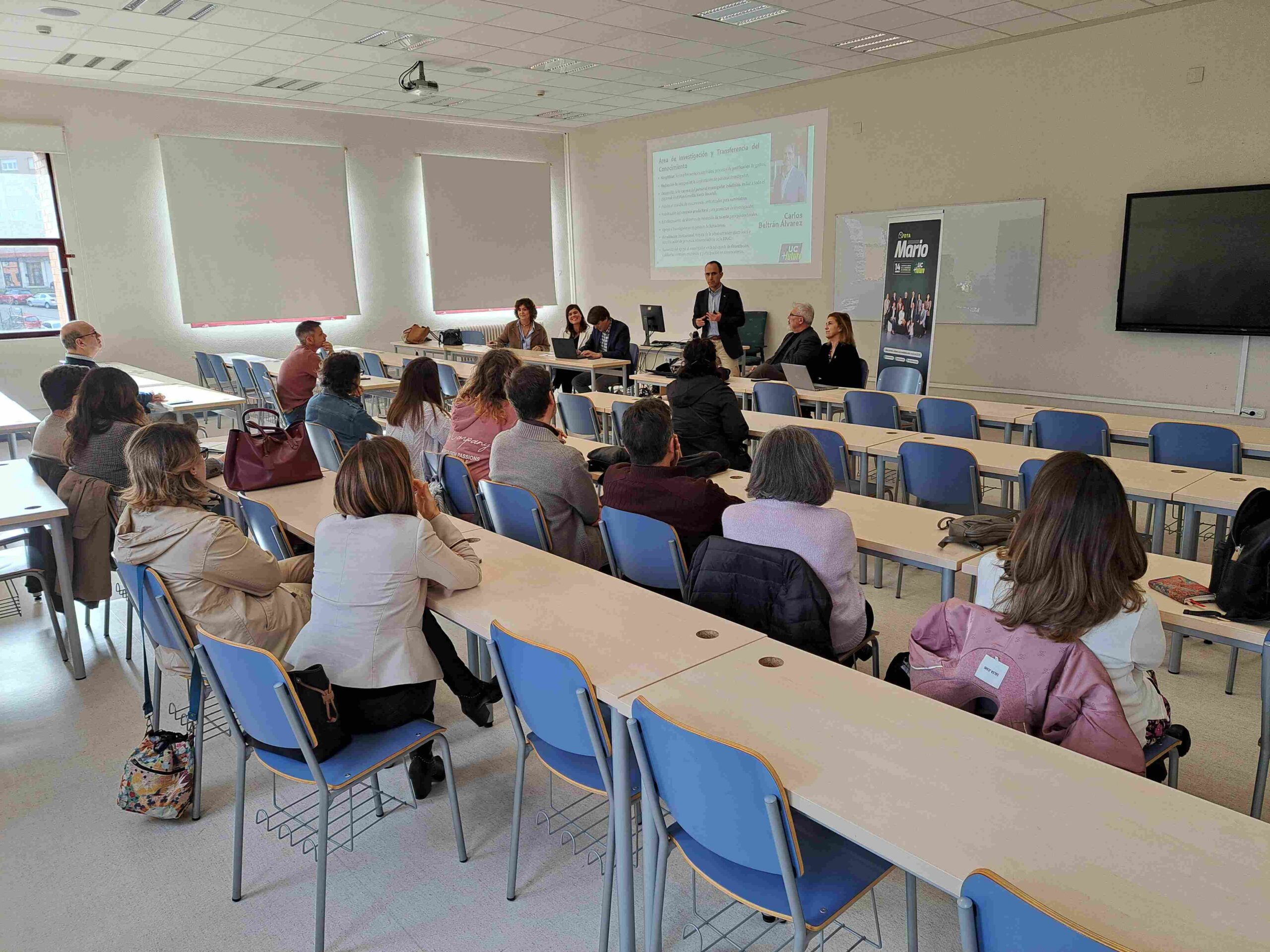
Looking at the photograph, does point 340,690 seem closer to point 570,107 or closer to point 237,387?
point 237,387

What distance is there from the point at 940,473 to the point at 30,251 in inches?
379

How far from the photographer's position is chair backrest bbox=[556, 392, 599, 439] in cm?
623

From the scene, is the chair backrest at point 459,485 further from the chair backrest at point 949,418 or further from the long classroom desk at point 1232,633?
the chair backrest at point 949,418

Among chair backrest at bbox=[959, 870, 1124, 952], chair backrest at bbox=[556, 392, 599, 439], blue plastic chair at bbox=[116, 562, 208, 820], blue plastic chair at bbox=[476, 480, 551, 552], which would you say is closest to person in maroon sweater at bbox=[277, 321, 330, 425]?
chair backrest at bbox=[556, 392, 599, 439]

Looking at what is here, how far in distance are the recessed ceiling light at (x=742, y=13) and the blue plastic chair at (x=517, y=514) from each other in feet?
16.7

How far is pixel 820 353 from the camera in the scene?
21.5 feet

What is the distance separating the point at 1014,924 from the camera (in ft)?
3.63

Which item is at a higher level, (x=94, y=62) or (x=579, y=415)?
(x=94, y=62)

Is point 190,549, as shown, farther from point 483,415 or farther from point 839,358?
point 839,358

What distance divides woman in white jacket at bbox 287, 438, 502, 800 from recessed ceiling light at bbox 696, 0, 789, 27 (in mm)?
5774

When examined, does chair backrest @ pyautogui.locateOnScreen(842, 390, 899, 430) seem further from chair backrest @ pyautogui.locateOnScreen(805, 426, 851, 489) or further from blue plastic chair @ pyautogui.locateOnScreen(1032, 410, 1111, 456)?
chair backrest @ pyautogui.locateOnScreen(805, 426, 851, 489)

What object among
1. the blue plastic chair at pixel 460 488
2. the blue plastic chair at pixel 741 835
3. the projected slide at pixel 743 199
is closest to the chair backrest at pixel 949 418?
the blue plastic chair at pixel 460 488

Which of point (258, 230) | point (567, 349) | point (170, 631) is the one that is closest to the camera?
point (170, 631)

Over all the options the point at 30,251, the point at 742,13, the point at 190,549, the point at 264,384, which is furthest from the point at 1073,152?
the point at 30,251
